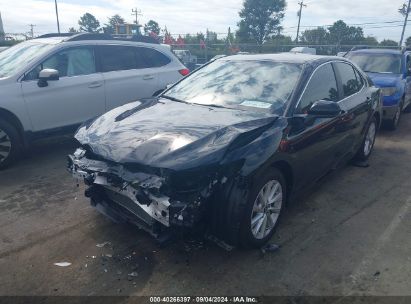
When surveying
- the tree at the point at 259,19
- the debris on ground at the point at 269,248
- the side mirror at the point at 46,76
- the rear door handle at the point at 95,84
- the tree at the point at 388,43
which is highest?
the tree at the point at 259,19

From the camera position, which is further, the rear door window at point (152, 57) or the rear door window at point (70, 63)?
the rear door window at point (152, 57)

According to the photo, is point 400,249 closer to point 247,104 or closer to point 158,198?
point 247,104

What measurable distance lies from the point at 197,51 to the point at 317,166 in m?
21.7

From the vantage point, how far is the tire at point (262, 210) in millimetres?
2995

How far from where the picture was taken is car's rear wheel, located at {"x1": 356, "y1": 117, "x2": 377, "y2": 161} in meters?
5.64

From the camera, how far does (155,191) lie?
2744 mm

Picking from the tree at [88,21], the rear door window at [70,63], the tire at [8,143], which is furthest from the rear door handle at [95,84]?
the tree at [88,21]

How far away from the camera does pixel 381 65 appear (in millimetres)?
8938

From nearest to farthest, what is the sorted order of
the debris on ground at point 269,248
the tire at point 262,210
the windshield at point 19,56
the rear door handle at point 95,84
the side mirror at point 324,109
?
the tire at point 262,210 < the debris on ground at point 269,248 < the side mirror at point 324,109 < the windshield at point 19,56 < the rear door handle at point 95,84

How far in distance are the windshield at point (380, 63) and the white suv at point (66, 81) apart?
5270mm

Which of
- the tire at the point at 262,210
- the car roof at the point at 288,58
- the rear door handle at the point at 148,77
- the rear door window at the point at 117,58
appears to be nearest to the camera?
the tire at the point at 262,210

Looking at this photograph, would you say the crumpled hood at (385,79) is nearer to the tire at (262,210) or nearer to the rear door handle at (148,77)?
the rear door handle at (148,77)

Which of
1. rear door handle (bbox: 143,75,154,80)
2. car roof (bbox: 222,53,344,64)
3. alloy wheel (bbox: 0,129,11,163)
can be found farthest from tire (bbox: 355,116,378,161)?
alloy wheel (bbox: 0,129,11,163)

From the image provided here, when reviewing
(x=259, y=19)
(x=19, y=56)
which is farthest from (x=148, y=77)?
(x=259, y=19)
